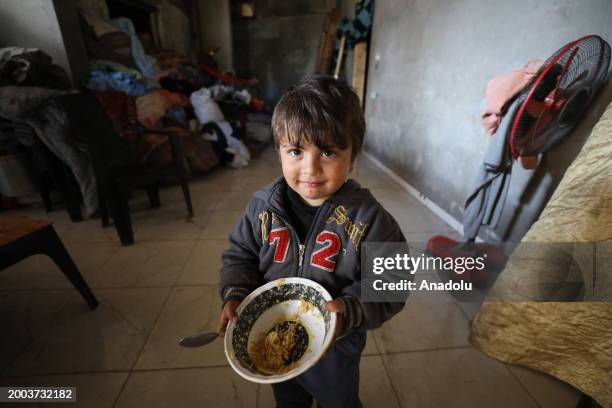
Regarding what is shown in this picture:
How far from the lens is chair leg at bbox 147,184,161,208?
2.34 metres

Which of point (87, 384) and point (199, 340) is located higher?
point (199, 340)

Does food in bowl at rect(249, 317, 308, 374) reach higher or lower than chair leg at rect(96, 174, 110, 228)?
higher

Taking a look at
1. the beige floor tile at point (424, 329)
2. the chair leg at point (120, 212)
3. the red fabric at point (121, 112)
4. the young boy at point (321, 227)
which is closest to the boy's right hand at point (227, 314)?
the young boy at point (321, 227)

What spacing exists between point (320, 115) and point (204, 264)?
1.42 metres

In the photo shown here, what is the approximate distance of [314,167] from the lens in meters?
0.59

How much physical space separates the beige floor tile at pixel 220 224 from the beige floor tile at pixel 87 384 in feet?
3.31

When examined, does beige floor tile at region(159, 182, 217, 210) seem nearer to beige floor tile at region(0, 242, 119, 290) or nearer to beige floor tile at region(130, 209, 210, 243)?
beige floor tile at region(130, 209, 210, 243)

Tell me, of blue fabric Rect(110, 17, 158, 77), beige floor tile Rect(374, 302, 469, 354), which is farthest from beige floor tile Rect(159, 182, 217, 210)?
beige floor tile Rect(374, 302, 469, 354)

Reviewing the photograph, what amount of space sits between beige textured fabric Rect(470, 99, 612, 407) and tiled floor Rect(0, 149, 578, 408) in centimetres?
14

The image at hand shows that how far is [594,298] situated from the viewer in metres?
0.85

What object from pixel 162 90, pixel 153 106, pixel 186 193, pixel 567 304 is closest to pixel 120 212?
pixel 186 193

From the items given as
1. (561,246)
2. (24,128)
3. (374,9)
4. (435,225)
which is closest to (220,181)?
(24,128)

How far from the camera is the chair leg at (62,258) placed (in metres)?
1.18

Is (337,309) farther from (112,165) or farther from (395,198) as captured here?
(395,198)
